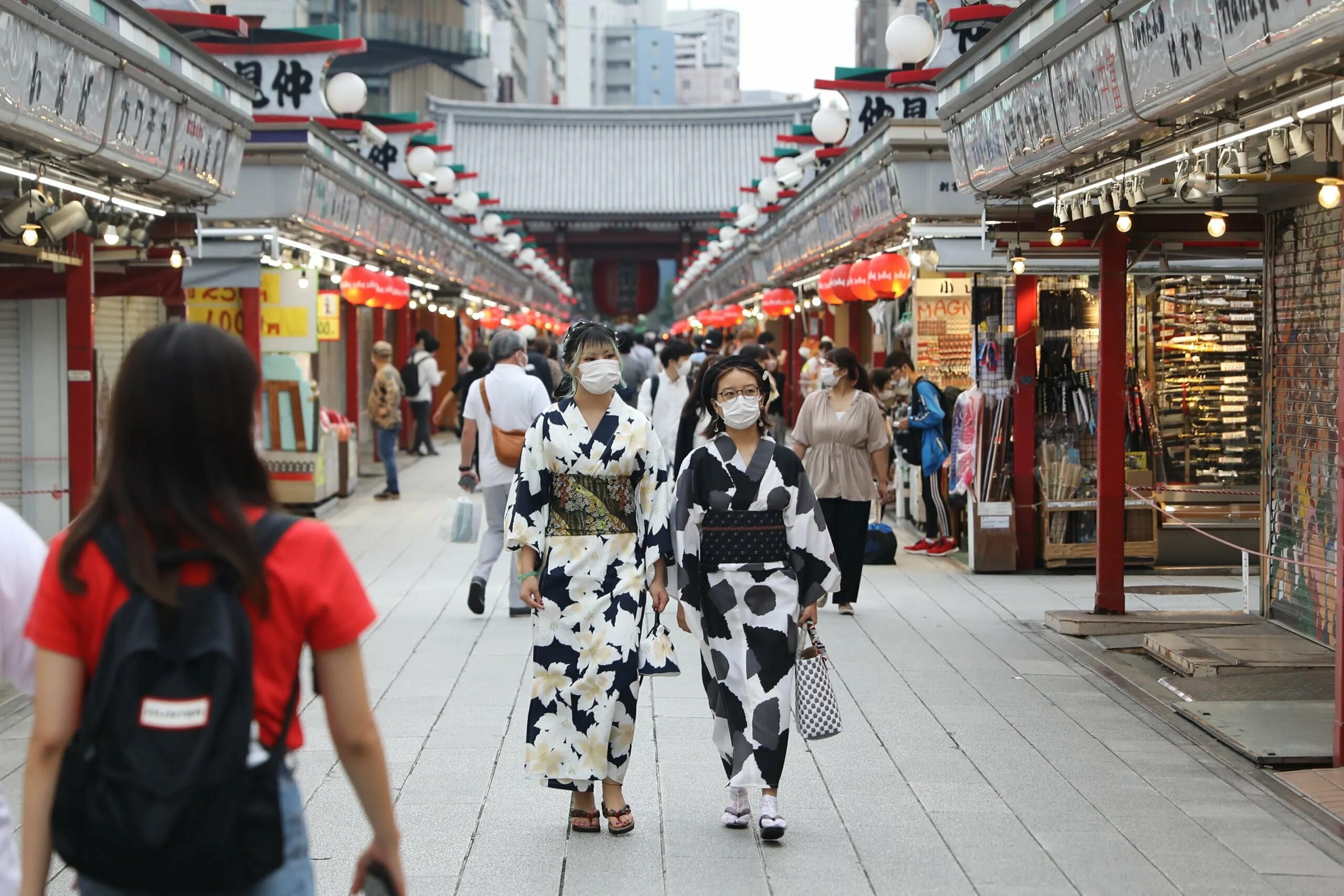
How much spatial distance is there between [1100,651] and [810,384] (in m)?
8.61

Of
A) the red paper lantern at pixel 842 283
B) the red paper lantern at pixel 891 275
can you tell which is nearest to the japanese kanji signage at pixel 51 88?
the red paper lantern at pixel 891 275

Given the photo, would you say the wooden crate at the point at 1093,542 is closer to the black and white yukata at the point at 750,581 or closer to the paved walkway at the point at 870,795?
the paved walkway at the point at 870,795

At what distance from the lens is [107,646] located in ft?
8.22

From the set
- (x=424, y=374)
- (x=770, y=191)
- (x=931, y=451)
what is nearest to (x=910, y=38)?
(x=931, y=451)

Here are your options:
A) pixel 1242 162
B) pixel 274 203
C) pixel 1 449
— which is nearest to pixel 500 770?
pixel 1242 162

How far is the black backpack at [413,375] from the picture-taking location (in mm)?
22234

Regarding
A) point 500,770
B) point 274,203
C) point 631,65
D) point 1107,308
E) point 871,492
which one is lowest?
point 500,770

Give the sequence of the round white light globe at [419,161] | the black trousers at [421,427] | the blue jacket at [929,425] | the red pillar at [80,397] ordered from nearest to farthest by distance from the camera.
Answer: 1. the red pillar at [80,397]
2. the blue jacket at [929,425]
3. the round white light globe at [419,161]
4. the black trousers at [421,427]

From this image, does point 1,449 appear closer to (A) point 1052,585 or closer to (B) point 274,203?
(B) point 274,203

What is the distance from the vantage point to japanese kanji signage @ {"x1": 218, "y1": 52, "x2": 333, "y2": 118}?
51.3 feet

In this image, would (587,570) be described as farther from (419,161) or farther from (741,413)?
(419,161)

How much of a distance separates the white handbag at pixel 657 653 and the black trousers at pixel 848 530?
4355 millimetres

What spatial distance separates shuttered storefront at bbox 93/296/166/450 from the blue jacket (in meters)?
6.15

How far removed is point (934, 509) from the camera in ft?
44.0
